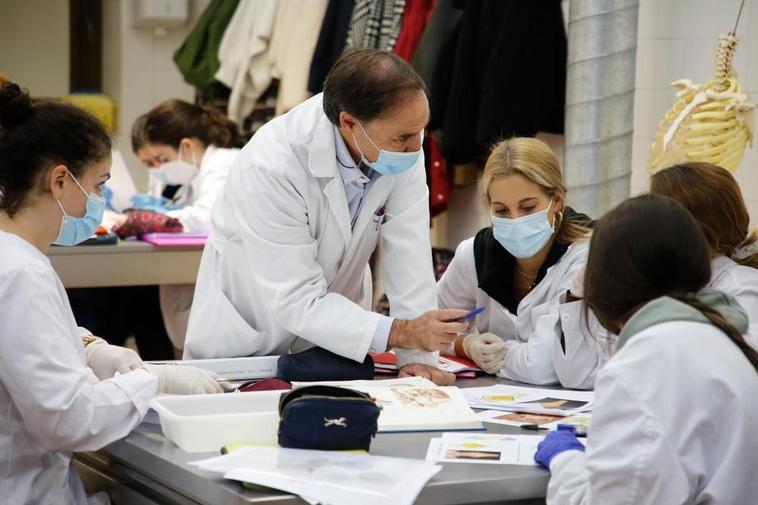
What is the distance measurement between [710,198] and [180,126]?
289 centimetres

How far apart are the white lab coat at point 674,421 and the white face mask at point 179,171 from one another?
341 centimetres

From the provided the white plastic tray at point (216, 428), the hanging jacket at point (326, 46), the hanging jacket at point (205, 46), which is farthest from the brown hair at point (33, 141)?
the hanging jacket at point (205, 46)

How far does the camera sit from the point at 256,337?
8.90 feet

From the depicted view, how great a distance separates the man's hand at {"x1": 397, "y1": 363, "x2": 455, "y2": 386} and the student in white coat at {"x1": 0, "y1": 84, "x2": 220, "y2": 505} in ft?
1.86

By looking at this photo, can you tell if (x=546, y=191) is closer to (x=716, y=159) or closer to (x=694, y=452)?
(x=716, y=159)

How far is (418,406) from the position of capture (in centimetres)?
226

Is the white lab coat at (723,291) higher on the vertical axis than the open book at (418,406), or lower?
higher

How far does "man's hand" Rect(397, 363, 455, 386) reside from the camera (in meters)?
2.60

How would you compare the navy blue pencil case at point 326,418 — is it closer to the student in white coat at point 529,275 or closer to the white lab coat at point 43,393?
the white lab coat at point 43,393

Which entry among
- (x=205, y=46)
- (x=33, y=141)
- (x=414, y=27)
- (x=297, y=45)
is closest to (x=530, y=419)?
(x=33, y=141)

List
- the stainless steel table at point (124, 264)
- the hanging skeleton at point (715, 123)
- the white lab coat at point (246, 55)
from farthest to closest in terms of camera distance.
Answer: the white lab coat at point (246, 55)
the stainless steel table at point (124, 264)
the hanging skeleton at point (715, 123)

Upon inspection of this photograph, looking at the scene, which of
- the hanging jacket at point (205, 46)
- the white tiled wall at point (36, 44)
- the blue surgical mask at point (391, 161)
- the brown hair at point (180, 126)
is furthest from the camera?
the white tiled wall at point (36, 44)

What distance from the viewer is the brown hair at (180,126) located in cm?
481

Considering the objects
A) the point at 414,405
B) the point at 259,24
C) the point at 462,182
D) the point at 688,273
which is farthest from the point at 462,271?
the point at 259,24
